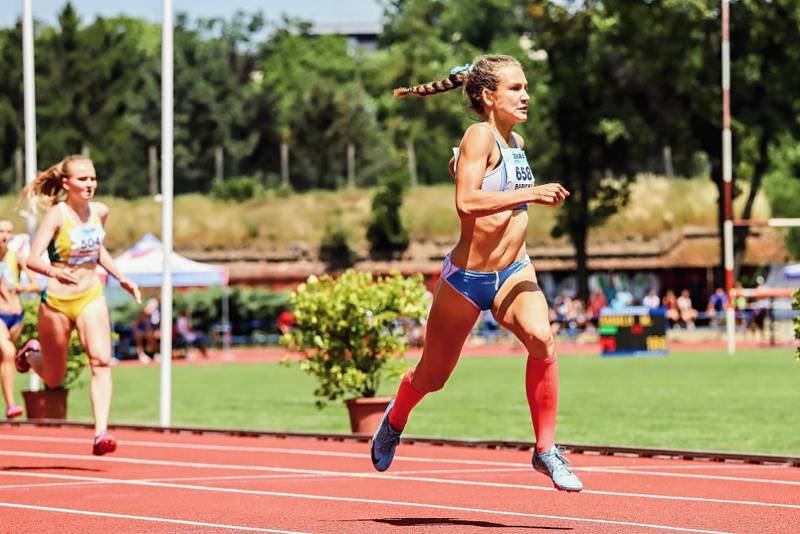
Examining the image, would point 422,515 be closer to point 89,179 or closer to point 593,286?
point 89,179

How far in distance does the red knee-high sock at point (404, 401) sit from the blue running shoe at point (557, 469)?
825mm

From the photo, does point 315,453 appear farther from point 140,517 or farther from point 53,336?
point 140,517

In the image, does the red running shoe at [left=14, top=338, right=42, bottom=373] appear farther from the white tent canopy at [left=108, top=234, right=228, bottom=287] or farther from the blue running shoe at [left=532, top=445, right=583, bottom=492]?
the white tent canopy at [left=108, top=234, right=228, bottom=287]

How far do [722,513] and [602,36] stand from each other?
50287 mm

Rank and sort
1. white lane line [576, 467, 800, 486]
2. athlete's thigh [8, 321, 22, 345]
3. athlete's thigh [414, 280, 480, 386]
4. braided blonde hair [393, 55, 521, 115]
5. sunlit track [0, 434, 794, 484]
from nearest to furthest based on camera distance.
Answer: athlete's thigh [414, 280, 480, 386], braided blonde hair [393, 55, 521, 115], white lane line [576, 467, 800, 486], sunlit track [0, 434, 794, 484], athlete's thigh [8, 321, 22, 345]

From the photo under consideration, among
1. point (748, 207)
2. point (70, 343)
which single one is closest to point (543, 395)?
point (70, 343)

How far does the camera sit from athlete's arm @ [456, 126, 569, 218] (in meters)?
8.36

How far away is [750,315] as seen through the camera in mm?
52875

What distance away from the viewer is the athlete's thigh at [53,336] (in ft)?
41.5

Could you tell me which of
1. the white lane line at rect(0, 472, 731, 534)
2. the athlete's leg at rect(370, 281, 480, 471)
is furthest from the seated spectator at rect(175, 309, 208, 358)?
the athlete's leg at rect(370, 281, 480, 471)

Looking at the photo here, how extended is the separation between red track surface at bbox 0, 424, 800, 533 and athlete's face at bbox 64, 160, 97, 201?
6.56 ft

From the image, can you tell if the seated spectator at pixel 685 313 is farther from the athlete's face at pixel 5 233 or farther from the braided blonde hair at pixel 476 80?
the braided blonde hair at pixel 476 80

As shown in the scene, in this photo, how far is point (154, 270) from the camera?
41.2 metres

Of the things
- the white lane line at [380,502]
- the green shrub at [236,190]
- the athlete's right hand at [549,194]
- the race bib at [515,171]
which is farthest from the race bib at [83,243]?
the green shrub at [236,190]
